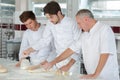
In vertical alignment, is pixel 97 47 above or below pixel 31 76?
above

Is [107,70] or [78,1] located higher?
[78,1]

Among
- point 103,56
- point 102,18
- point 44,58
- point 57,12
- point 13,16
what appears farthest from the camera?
point 13,16

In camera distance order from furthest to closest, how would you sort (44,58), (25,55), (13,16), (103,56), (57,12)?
(13,16), (44,58), (25,55), (57,12), (103,56)

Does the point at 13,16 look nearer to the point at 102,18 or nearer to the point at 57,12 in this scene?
the point at 102,18

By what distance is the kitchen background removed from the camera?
15.4ft

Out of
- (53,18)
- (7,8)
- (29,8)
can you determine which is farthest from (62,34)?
(7,8)

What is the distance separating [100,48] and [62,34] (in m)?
0.73

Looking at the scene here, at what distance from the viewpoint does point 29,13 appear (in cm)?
317

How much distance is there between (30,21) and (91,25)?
37.0 inches

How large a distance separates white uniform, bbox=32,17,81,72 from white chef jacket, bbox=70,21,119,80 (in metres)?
0.38

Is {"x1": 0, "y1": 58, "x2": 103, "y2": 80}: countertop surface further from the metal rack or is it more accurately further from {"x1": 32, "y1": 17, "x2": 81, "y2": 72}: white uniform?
the metal rack

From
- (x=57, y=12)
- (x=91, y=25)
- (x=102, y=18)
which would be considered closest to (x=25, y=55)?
(x=57, y=12)

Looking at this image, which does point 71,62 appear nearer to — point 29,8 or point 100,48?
point 100,48

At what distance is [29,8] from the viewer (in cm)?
556
